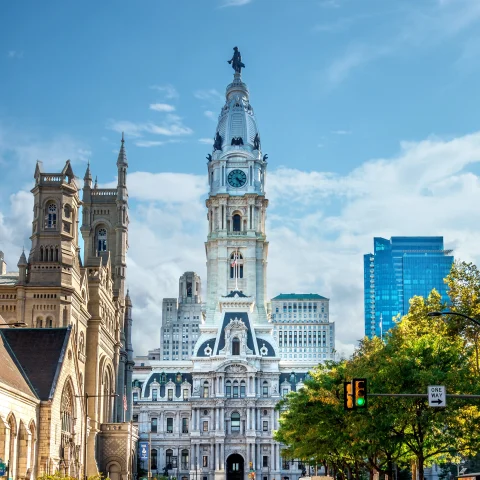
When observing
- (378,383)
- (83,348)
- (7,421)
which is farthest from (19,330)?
(378,383)

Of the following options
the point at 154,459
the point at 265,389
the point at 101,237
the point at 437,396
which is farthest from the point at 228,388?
Result: the point at 437,396

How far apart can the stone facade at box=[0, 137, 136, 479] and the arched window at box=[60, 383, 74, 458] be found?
81 millimetres

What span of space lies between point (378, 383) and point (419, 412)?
12.7 ft

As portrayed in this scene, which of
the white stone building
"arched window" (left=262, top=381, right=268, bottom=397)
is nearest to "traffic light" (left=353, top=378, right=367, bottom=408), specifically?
the white stone building

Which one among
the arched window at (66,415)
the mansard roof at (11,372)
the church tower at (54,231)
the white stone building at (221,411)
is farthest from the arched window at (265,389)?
the mansard roof at (11,372)

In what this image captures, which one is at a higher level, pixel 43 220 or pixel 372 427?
pixel 43 220

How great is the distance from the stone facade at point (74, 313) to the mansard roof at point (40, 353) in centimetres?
15

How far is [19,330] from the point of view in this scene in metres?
76.7

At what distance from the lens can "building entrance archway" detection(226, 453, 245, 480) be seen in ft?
530

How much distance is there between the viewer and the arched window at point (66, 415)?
246ft

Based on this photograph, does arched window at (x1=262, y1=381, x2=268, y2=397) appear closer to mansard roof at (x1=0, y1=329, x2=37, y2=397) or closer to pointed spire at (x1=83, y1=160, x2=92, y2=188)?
pointed spire at (x1=83, y1=160, x2=92, y2=188)

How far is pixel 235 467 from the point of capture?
162250mm

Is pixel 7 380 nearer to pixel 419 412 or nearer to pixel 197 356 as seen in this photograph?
pixel 419 412

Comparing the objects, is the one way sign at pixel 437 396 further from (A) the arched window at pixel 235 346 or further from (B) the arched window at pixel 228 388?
(A) the arched window at pixel 235 346
